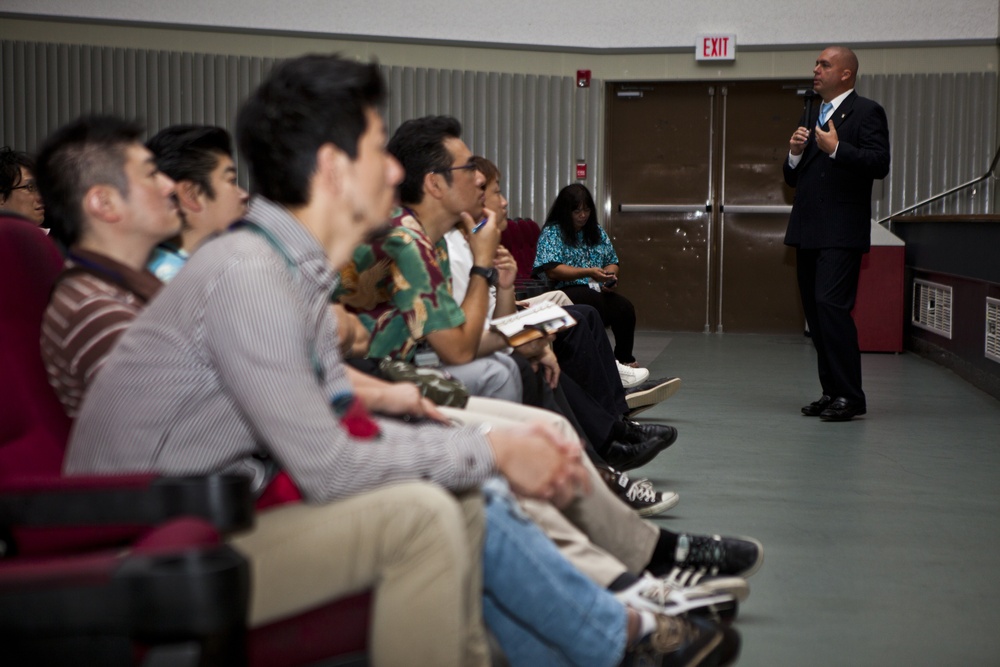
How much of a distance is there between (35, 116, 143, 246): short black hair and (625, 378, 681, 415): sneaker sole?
2.67 meters

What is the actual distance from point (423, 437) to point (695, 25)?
24.8ft

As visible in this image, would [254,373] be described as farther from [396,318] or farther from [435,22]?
[435,22]

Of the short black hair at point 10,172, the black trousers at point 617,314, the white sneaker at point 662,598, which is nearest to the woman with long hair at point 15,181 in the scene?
the short black hair at point 10,172

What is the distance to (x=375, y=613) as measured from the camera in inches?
50.1

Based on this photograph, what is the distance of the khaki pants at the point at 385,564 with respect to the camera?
1246 mm

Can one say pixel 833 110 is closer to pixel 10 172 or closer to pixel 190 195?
pixel 190 195

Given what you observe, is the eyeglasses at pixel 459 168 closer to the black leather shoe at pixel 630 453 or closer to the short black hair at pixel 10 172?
the black leather shoe at pixel 630 453

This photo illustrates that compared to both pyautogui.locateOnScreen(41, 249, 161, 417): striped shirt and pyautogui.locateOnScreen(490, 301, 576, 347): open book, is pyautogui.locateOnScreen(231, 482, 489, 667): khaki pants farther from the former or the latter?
pyautogui.locateOnScreen(490, 301, 576, 347): open book

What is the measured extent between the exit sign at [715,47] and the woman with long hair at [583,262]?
304cm

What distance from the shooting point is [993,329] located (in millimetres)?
5285

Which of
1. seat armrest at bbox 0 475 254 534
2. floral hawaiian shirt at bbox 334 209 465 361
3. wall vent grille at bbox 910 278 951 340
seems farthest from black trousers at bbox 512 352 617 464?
wall vent grille at bbox 910 278 951 340

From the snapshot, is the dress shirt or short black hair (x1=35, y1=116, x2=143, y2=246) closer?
short black hair (x1=35, y1=116, x2=143, y2=246)

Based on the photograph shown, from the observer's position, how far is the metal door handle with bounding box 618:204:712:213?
877cm

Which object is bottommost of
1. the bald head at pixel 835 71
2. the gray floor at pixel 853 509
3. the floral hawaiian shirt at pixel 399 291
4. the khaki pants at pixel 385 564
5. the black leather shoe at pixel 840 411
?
the gray floor at pixel 853 509
